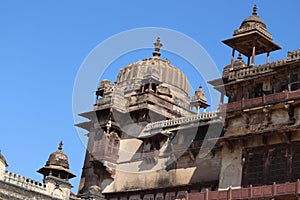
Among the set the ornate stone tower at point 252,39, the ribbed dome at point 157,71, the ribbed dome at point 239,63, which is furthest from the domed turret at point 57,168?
the ribbed dome at point 157,71

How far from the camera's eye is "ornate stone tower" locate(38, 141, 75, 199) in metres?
36.9

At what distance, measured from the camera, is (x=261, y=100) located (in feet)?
116

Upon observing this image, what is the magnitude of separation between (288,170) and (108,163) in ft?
49.7

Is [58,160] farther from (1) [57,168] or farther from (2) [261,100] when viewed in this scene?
(2) [261,100]

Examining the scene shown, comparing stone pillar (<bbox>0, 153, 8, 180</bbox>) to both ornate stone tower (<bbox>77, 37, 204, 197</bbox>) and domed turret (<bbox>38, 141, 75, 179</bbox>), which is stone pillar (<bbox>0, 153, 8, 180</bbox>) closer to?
domed turret (<bbox>38, 141, 75, 179</bbox>)

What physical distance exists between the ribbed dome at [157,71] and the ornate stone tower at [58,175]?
1242 centimetres

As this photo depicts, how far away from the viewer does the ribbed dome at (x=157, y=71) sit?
51.6 metres

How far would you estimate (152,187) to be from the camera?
139 ft

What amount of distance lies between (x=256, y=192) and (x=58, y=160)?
12679 millimetres

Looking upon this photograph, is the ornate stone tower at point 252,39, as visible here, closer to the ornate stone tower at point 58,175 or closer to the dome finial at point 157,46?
the ornate stone tower at point 58,175

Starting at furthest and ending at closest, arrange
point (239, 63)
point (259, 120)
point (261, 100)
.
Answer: point (239, 63)
point (259, 120)
point (261, 100)

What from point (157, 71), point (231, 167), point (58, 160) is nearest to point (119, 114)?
point (157, 71)

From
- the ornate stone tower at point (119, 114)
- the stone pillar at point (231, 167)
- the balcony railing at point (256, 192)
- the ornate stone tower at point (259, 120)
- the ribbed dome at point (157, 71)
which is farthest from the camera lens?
the ribbed dome at point (157, 71)

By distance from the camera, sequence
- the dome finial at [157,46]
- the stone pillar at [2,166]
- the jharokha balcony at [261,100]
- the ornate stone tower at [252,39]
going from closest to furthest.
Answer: the stone pillar at [2,166] < the jharokha balcony at [261,100] < the ornate stone tower at [252,39] < the dome finial at [157,46]
